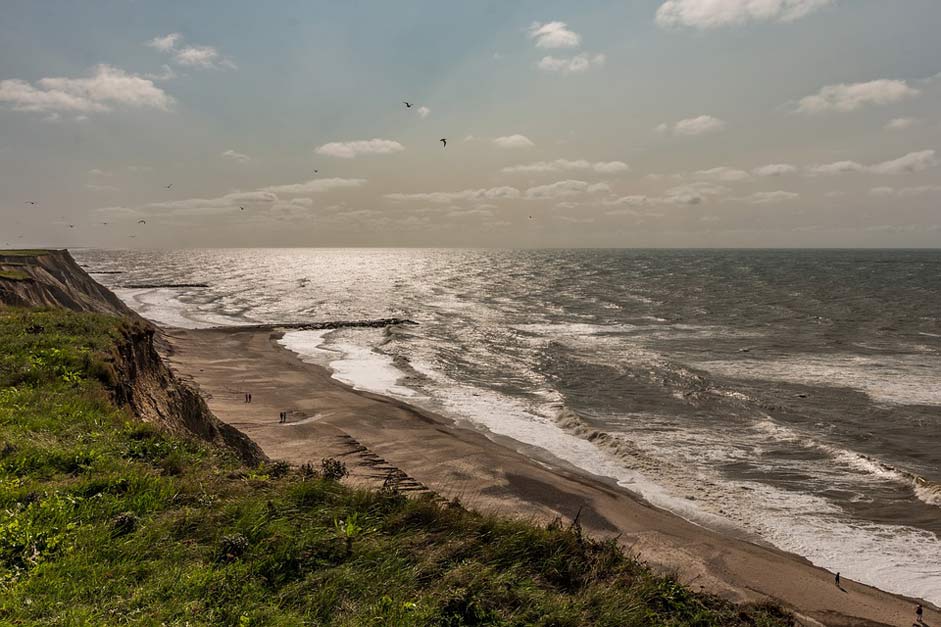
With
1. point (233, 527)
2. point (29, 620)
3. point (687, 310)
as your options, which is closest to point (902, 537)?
point (233, 527)

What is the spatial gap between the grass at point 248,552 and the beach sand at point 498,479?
2.80m

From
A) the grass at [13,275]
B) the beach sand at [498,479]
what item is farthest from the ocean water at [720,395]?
the grass at [13,275]

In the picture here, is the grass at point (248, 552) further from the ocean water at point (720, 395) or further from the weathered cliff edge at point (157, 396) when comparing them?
the ocean water at point (720, 395)

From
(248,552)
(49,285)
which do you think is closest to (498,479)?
(248,552)

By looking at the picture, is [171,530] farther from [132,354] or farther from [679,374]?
[679,374]

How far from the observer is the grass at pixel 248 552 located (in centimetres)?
638

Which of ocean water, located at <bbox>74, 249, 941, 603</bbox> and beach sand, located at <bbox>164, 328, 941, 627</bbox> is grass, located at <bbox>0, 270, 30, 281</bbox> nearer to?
beach sand, located at <bbox>164, 328, 941, 627</bbox>

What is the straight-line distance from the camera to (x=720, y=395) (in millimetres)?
32844

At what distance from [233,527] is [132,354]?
12.8m

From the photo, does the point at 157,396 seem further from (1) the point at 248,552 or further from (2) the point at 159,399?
(1) the point at 248,552

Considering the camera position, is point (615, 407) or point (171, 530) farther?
point (615, 407)

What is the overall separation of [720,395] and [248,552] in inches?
1253

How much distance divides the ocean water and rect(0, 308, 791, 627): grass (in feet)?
31.6

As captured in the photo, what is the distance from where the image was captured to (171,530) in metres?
7.67
